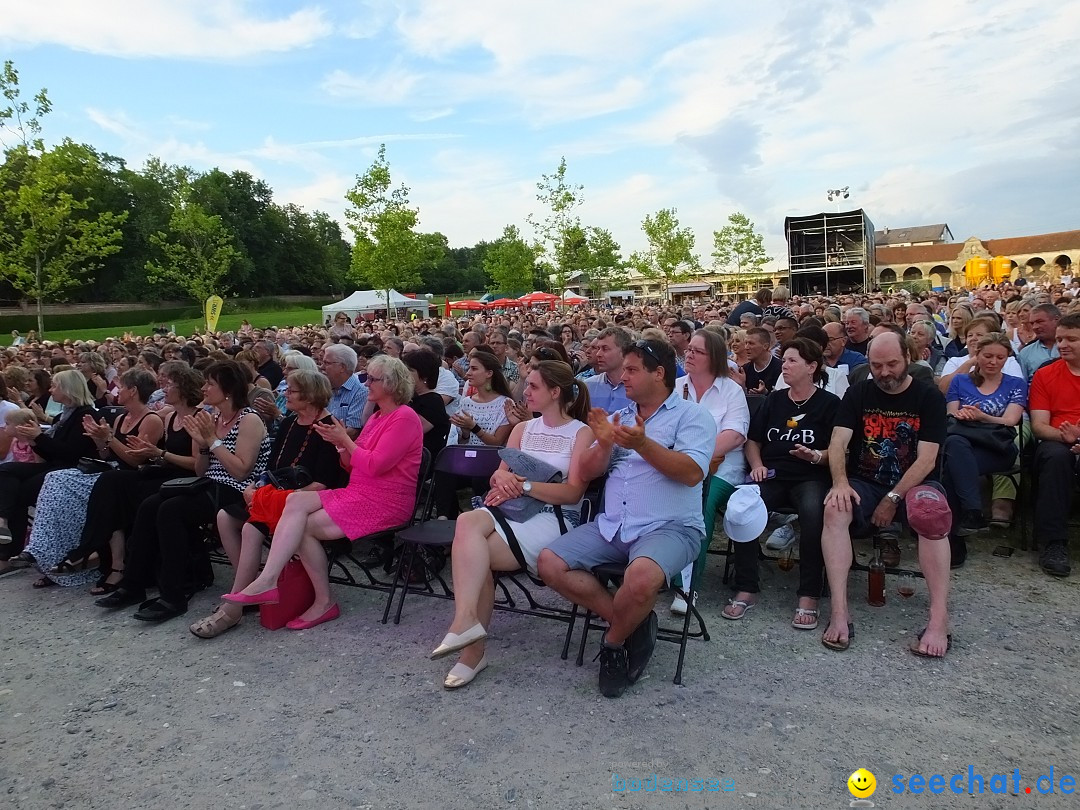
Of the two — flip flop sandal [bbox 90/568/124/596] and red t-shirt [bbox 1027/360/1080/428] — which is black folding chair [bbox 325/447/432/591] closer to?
flip flop sandal [bbox 90/568/124/596]

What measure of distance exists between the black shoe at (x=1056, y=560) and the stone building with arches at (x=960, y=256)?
7387cm

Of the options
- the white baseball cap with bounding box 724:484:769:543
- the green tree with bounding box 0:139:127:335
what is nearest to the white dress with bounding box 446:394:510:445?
the white baseball cap with bounding box 724:484:769:543

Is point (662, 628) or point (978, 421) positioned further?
point (978, 421)

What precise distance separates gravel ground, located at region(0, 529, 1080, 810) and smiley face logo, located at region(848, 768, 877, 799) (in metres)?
0.03

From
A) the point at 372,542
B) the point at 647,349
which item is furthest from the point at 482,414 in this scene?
the point at 647,349

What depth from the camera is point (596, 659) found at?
136 inches

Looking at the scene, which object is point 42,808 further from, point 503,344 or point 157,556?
point 503,344

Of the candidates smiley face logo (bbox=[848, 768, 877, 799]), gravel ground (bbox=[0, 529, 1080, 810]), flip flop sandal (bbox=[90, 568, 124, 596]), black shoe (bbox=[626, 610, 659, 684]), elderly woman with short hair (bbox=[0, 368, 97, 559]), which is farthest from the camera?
elderly woman with short hair (bbox=[0, 368, 97, 559])

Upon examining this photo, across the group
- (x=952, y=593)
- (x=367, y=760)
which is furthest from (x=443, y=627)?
(x=952, y=593)

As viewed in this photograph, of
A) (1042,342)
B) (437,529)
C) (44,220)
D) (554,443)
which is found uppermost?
(44,220)

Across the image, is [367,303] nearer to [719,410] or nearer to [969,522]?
[719,410]

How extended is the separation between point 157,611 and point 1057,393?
565 cm

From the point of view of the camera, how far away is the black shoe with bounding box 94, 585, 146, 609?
171 inches

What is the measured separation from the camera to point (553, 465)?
356 centimetres
